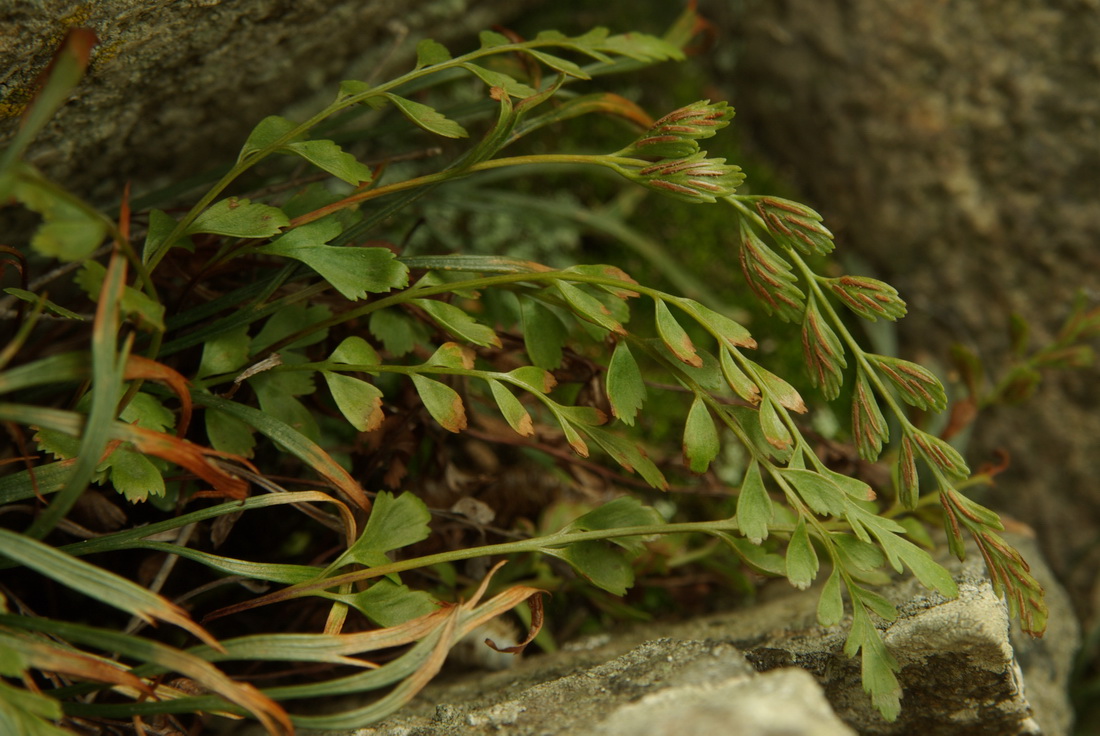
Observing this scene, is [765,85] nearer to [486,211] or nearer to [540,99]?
[486,211]

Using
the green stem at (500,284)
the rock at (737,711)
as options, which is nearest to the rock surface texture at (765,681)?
the rock at (737,711)

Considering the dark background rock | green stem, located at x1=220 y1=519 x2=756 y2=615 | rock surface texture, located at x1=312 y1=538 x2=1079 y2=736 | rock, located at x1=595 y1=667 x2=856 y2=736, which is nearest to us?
rock, located at x1=595 y1=667 x2=856 y2=736

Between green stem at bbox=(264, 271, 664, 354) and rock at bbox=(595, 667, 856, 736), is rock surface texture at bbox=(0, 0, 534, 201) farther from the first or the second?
rock at bbox=(595, 667, 856, 736)

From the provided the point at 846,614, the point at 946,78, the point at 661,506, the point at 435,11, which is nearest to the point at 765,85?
the point at 946,78

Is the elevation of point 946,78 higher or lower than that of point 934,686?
higher

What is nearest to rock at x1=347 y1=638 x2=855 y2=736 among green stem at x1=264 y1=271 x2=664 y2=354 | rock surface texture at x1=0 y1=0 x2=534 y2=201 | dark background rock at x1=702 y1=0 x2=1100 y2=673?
green stem at x1=264 y1=271 x2=664 y2=354

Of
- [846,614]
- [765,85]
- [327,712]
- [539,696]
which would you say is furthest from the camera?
[765,85]
